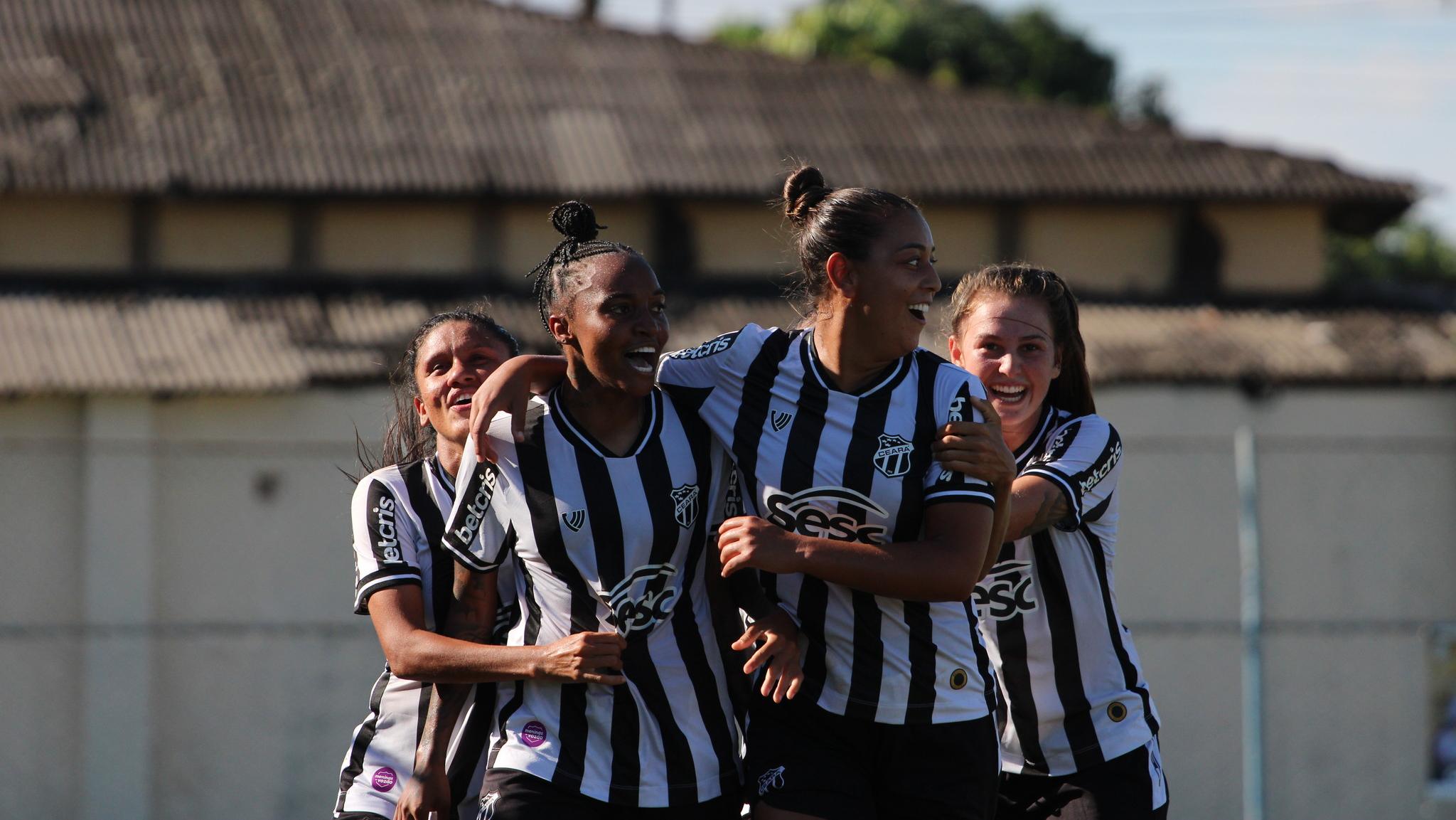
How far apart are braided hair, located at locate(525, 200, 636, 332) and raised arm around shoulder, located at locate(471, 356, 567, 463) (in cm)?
10

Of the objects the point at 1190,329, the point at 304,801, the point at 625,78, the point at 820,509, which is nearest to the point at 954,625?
the point at 820,509

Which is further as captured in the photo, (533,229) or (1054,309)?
(533,229)

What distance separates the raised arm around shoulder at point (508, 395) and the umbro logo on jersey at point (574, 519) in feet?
0.67

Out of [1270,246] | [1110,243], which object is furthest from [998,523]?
[1270,246]

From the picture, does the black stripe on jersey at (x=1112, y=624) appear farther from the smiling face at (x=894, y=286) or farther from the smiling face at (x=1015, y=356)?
the smiling face at (x=894, y=286)

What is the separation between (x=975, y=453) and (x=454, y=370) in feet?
4.24

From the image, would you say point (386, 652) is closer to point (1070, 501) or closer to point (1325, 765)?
point (1070, 501)

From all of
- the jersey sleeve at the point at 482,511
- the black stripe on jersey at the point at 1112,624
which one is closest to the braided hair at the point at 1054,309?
the black stripe on jersey at the point at 1112,624

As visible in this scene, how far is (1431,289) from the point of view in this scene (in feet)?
47.8

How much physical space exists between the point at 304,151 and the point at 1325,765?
907 cm

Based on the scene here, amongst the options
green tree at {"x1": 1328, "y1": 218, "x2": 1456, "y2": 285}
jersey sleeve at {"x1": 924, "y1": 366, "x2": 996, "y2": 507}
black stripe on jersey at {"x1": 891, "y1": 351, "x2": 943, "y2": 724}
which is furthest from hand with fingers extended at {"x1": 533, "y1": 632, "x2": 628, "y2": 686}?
green tree at {"x1": 1328, "y1": 218, "x2": 1456, "y2": 285}

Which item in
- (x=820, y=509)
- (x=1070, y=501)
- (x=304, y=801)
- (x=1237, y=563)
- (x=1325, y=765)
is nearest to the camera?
(x=820, y=509)

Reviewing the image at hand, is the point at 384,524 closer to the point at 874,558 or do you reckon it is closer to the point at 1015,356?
the point at 874,558

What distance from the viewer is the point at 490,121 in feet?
44.1
